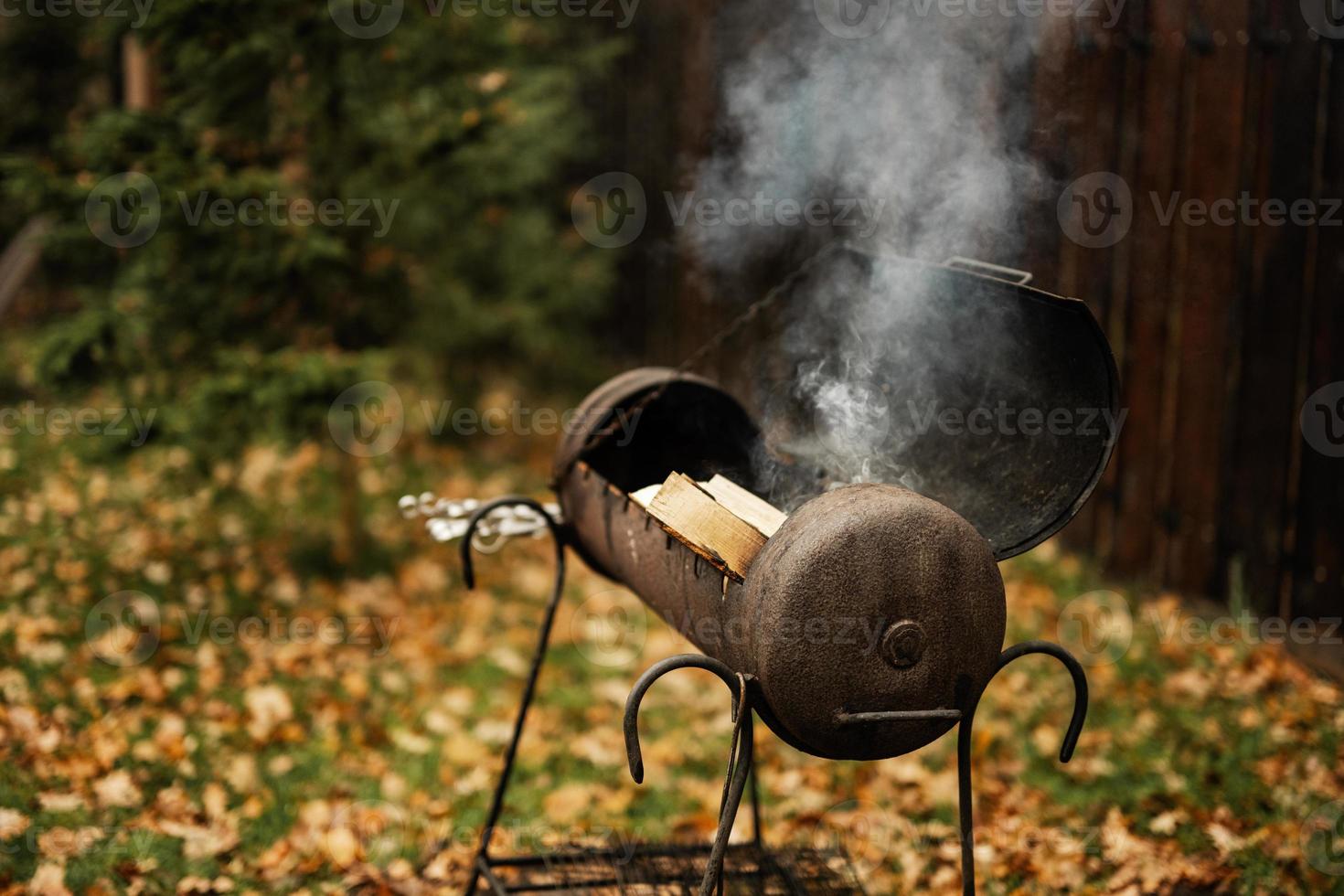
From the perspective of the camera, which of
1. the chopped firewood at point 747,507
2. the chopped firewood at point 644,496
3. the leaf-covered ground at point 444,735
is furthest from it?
the leaf-covered ground at point 444,735

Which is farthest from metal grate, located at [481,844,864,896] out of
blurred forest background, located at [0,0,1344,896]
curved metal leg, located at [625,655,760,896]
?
curved metal leg, located at [625,655,760,896]

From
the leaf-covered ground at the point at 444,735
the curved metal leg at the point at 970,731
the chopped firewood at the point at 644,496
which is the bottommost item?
the leaf-covered ground at the point at 444,735

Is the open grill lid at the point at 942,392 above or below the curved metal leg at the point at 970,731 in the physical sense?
above

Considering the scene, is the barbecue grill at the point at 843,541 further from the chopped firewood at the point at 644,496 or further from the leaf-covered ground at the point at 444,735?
the leaf-covered ground at the point at 444,735

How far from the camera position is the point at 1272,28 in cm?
486

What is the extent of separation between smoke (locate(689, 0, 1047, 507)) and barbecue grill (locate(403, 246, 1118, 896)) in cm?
2

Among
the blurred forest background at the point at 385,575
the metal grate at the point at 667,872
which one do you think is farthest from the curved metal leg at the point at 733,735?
the blurred forest background at the point at 385,575

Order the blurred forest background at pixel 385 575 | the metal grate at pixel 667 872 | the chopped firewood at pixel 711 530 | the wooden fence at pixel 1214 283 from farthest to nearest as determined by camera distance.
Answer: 1. the wooden fence at pixel 1214 283
2. the blurred forest background at pixel 385 575
3. the metal grate at pixel 667 872
4. the chopped firewood at pixel 711 530

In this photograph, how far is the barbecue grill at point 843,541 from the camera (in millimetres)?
2348

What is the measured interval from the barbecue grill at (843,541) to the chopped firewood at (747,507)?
0.16 metres

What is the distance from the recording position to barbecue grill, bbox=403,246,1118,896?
235cm

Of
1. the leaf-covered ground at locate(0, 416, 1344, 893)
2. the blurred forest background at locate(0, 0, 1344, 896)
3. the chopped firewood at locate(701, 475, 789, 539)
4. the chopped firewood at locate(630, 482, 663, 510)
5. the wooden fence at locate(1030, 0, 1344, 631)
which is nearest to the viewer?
the chopped firewood at locate(701, 475, 789, 539)

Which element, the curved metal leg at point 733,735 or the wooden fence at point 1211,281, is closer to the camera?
the curved metal leg at point 733,735

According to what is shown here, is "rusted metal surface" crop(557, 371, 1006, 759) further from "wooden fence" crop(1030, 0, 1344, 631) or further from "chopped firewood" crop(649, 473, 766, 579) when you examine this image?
"wooden fence" crop(1030, 0, 1344, 631)
